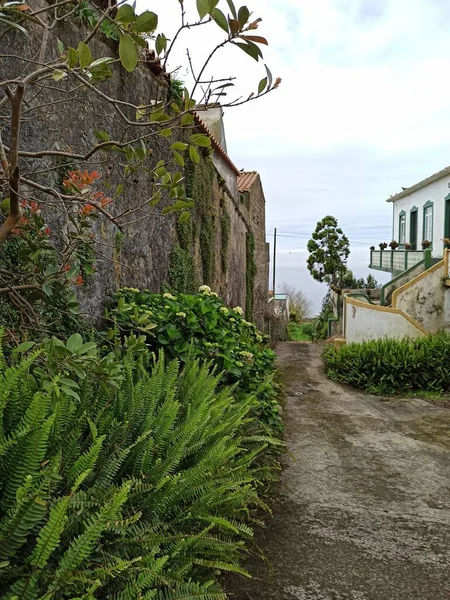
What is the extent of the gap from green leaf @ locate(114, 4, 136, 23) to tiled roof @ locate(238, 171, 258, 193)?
15.0 metres

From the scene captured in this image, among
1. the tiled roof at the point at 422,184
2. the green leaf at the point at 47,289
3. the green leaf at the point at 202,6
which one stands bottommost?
the green leaf at the point at 47,289

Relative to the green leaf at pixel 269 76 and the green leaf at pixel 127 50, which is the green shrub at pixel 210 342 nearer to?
the green leaf at pixel 269 76

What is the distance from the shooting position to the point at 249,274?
656 inches

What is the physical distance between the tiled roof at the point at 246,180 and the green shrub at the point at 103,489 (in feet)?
48.0

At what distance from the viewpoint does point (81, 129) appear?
511 centimetres

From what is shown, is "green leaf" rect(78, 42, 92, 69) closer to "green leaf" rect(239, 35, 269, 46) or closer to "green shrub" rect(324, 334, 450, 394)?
"green leaf" rect(239, 35, 269, 46)

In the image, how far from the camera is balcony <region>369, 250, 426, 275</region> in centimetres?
1955

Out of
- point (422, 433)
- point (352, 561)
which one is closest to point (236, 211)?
point (422, 433)

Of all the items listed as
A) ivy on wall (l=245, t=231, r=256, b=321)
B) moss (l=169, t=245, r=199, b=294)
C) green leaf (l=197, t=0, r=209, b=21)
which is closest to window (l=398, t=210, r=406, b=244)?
ivy on wall (l=245, t=231, r=256, b=321)

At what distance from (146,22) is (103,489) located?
6.12 feet

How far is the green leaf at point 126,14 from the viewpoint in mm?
1976

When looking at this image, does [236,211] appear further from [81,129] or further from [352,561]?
[352,561]

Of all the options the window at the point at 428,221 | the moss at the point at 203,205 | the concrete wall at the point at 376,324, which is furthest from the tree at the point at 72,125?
the window at the point at 428,221

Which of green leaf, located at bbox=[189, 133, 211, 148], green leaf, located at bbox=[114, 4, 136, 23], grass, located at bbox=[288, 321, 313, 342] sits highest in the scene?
green leaf, located at bbox=[114, 4, 136, 23]
